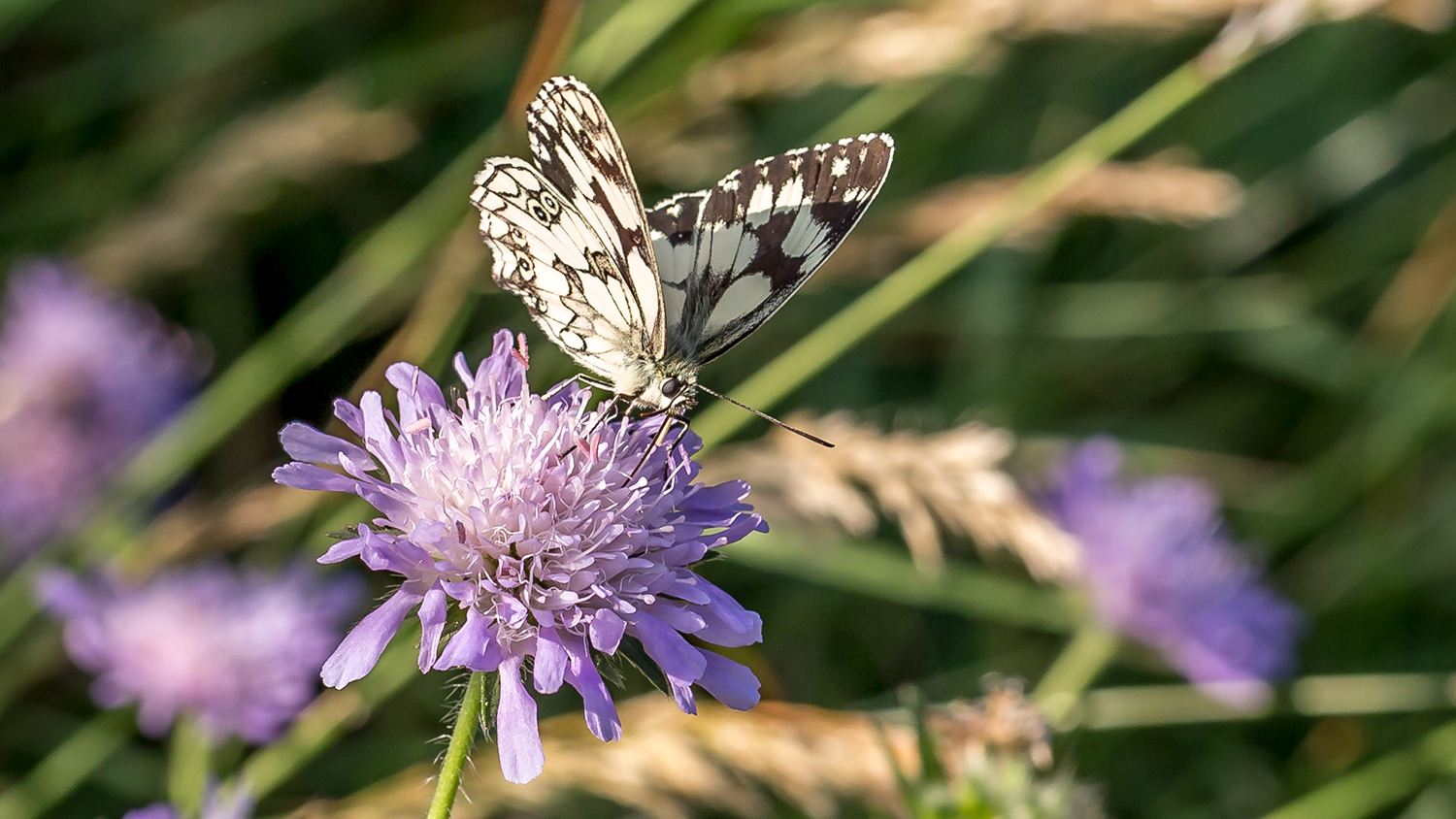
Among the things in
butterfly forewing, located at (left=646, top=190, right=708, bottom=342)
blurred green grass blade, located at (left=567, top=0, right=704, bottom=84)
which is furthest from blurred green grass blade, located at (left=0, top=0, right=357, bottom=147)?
butterfly forewing, located at (left=646, top=190, right=708, bottom=342)

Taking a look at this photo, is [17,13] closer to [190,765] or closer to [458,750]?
[190,765]

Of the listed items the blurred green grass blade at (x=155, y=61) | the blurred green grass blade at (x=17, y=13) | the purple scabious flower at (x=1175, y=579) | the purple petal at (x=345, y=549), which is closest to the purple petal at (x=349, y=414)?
the purple petal at (x=345, y=549)

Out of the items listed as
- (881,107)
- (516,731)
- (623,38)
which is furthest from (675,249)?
(881,107)

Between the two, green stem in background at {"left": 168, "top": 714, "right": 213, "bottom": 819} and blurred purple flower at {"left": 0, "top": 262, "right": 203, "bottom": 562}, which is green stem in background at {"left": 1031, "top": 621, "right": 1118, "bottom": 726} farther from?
blurred purple flower at {"left": 0, "top": 262, "right": 203, "bottom": 562}

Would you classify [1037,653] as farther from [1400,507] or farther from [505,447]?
[505,447]

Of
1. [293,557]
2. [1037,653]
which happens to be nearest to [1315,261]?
[1037,653]

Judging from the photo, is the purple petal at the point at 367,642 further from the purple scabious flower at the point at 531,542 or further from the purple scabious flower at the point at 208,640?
the purple scabious flower at the point at 208,640

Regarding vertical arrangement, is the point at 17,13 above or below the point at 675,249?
above
